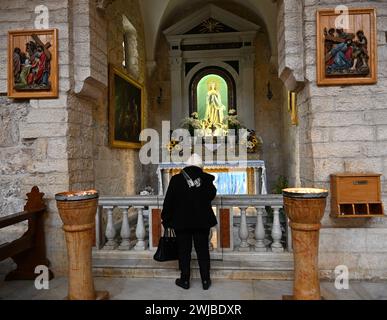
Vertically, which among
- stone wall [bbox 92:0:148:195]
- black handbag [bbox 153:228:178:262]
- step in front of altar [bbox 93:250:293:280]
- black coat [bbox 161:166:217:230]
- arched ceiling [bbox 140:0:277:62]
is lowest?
step in front of altar [bbox 93:250:293:280]

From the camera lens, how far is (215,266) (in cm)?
382

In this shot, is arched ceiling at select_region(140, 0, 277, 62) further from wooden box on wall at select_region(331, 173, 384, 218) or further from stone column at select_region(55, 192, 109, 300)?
stone column at select_region(55, 192, 109, 300)

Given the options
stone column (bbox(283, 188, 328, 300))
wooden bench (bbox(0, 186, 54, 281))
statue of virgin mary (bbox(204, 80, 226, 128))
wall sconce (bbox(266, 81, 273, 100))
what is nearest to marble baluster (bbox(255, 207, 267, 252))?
stone column (bbox(283, 188, 328, 300))

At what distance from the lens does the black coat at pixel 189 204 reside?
3.35 m

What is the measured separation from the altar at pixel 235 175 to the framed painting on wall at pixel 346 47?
3.06m

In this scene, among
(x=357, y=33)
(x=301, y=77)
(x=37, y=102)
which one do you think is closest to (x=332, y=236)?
(x=301, y=77)

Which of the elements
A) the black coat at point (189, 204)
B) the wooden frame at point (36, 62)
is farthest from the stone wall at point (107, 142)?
the black coat at point (189, 204)

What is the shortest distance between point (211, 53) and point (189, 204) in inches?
254

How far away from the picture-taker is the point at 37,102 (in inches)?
160

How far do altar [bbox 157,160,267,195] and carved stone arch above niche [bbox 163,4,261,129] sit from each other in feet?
7.85

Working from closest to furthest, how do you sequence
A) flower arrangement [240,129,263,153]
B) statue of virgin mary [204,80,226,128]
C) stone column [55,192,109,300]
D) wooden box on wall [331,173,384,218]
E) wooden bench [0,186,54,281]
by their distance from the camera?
stone column [55,192,109,300], wooden box on wall [331,173,384,218], wooden bench [0,186,54,281], flower arrangement [240,129,263,153], statue of virgin mary [204,80,226,128]

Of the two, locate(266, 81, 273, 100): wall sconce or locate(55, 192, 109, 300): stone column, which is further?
locate(266, 81, 273, 100): wall sconce

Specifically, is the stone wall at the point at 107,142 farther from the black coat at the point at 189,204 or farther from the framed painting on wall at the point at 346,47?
the framed painting on wall at the point at 346,47

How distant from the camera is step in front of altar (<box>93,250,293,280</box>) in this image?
3.74 meters
